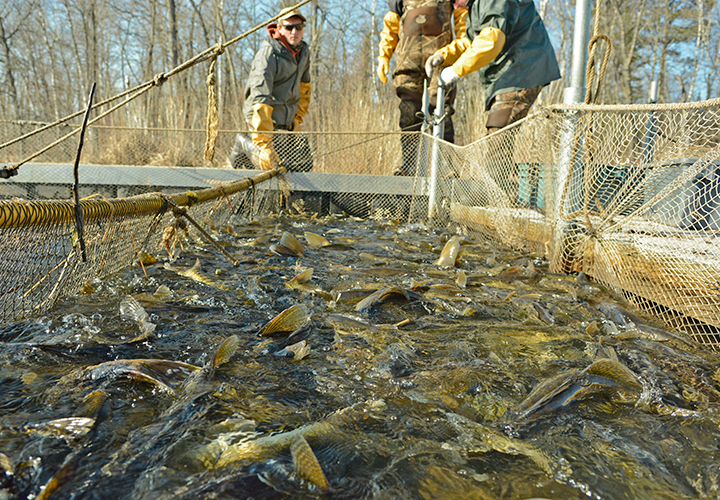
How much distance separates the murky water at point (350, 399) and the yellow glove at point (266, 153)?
142 inches

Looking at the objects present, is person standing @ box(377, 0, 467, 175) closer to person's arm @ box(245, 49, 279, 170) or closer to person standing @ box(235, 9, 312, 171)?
person standing @ box(235, 9, 312, 171)

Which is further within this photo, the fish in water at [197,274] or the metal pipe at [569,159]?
the metal pipe at [569,159]

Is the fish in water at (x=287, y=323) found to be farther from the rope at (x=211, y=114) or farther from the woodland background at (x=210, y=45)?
the woodland background at (x=210, y=45)

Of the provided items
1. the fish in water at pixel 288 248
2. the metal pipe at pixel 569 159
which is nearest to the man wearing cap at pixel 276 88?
the fish in water at pixel 288 248

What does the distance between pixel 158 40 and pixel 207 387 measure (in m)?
20.6

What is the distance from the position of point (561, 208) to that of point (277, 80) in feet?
15.3

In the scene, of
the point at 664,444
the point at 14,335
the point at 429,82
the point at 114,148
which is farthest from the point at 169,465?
the point at 114,148

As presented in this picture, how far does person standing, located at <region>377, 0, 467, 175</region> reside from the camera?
19.1ft

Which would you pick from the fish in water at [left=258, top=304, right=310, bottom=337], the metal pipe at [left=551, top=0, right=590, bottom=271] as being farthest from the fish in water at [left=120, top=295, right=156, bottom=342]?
the metal pipe at [left=551, top=0, right=590, bottom=271]

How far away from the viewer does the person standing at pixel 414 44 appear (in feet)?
A: 19.1

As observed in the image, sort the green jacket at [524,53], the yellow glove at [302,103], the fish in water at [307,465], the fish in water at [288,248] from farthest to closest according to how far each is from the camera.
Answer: the yellow glove at [302,103] < the green jacket at [524,53] < the fish in water at [288,248] < the fish in water at [307,465]

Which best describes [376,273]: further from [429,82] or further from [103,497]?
[429,82]

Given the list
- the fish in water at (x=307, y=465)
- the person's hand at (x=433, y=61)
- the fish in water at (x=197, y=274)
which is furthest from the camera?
the person's hand at (x=433, y=61)

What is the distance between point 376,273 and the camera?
2939 millimetres
